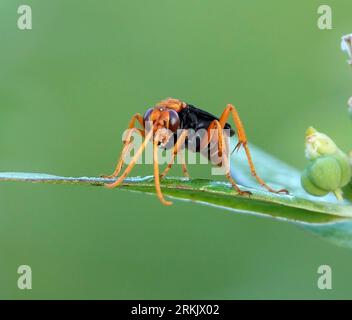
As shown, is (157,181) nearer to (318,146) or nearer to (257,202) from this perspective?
(257,202)

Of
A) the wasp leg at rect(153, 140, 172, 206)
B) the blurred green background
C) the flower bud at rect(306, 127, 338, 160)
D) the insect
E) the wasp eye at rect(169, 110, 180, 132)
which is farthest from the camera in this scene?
the blurred green background

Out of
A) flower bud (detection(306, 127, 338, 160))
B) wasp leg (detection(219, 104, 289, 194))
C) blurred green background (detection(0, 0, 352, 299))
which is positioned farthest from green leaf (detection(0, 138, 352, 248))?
blurred green background (detection(0, 0, 352, 299))

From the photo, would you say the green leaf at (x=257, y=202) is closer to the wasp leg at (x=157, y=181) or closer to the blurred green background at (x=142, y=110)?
the wasp leg at (x=157, y=181)

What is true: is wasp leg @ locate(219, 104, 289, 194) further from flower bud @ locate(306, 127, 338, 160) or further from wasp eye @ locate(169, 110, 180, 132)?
flower bud @ locate(306, 127, 338, 160)

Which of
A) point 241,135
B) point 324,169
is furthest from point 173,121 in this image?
point 324,169

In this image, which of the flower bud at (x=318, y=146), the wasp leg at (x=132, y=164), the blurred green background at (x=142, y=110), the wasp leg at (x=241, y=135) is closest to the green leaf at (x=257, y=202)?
the wasp leg at (x=132, y=164)

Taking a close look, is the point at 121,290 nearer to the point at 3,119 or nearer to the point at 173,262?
the point at 173,262

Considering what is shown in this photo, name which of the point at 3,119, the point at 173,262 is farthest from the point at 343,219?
the point at 3,119
